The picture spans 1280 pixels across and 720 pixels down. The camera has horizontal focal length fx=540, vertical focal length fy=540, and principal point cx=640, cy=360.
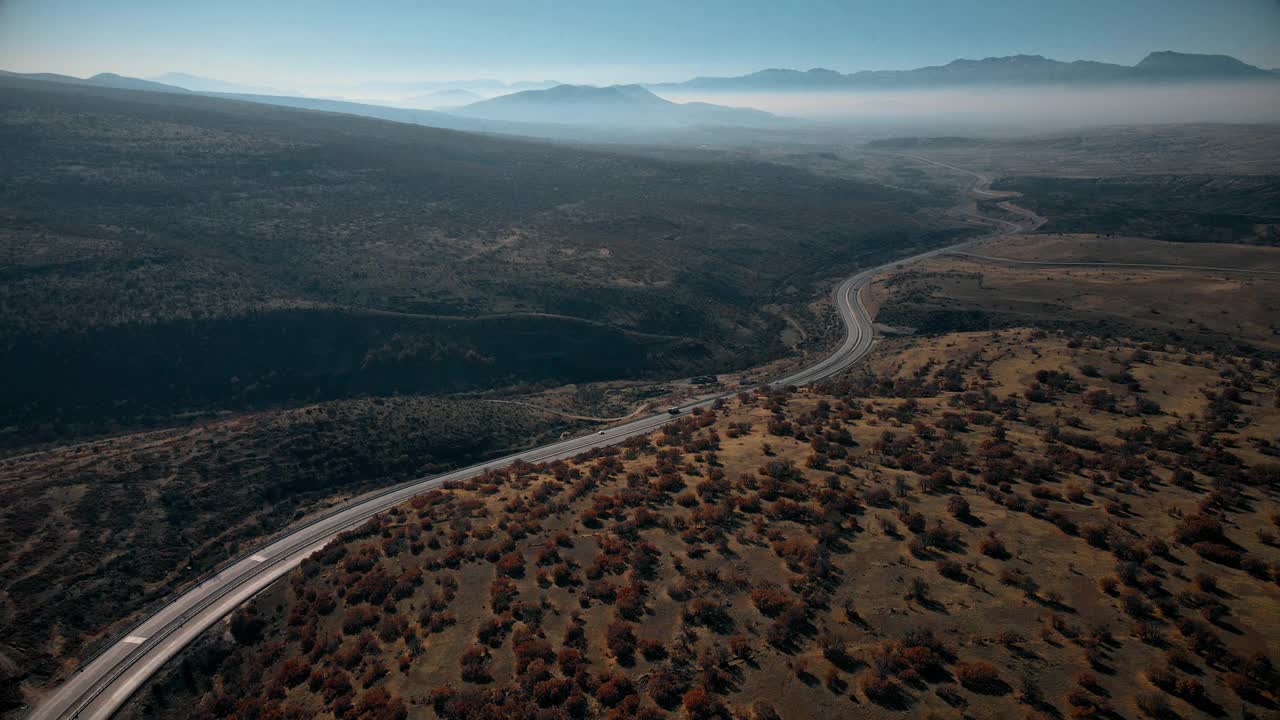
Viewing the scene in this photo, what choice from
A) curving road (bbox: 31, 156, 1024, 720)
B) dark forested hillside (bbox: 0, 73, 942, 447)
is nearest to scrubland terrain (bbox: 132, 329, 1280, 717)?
curving road (bbox: 31, 156, 1024, 720)

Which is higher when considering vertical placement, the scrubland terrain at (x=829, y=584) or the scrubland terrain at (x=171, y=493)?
the scrubland terrain at (x=829, y=584)

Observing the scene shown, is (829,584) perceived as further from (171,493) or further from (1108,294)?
(1108,294)

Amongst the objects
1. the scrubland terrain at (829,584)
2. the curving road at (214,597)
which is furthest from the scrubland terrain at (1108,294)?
the curving road at (214,597)

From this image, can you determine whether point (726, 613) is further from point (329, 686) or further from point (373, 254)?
point (373, 254)

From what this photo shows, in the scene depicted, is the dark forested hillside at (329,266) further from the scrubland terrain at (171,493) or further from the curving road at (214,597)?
the curving road at (214,597)

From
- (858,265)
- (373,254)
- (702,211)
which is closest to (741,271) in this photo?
(858,265)

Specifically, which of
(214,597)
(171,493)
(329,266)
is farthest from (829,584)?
(329,266)
